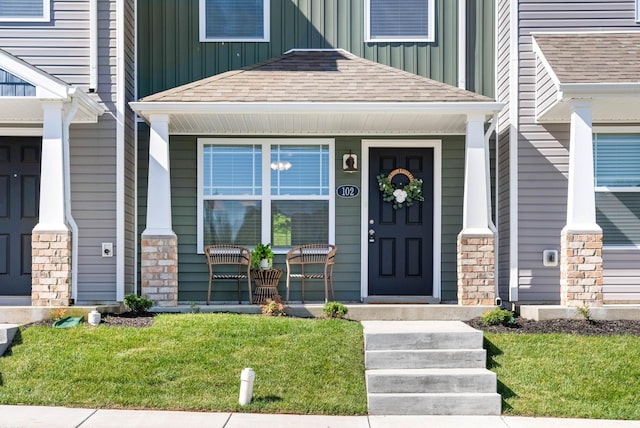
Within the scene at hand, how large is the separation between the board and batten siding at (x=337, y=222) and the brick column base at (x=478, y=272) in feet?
4.67

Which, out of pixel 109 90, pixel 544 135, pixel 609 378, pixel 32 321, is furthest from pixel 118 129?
pixel 609 378

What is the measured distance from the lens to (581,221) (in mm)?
8766

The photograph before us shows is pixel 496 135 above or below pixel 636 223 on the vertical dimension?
above

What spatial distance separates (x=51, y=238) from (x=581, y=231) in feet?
19.9

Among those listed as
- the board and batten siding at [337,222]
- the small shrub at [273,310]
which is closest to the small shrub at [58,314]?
the small shrub at [273,310]

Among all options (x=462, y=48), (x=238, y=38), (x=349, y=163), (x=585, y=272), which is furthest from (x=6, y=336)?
(x=462, y=48)

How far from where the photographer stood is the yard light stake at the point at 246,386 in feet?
20.9

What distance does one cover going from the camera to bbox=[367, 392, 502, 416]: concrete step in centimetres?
652

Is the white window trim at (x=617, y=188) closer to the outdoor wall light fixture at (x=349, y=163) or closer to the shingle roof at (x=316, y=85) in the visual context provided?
the shingle roof at (x=316, y=85)

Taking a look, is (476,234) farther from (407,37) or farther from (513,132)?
(407,37)

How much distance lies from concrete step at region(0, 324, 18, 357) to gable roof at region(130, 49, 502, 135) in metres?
3.03

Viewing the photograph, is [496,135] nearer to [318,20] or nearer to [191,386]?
[318,20]

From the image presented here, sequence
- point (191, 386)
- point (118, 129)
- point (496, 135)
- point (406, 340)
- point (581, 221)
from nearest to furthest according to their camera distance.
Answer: point (191, 386) < point (406, 340) < point (581, 221) < point (118, 129) < point (496, 135)

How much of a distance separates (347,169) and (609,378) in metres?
4.81
